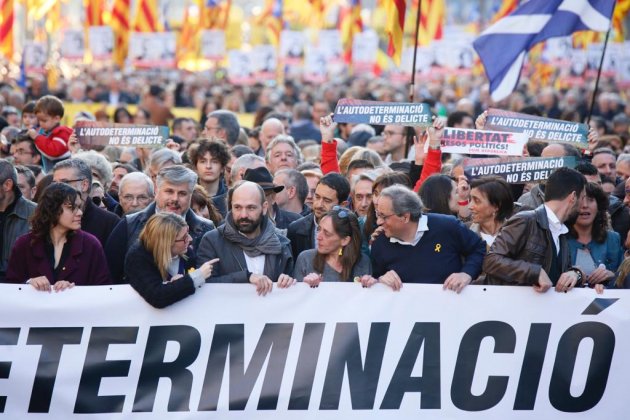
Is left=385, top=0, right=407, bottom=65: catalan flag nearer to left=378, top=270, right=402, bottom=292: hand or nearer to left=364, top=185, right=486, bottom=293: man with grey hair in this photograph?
left=364, top=185, right=486, bottom=293: man with grey hair

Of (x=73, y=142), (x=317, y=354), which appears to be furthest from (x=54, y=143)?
(x=317, y=354)

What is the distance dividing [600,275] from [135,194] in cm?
327

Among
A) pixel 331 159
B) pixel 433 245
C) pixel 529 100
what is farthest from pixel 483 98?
pixel 433 245

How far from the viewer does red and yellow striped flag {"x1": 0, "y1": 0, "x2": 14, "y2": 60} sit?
2327 centimetres

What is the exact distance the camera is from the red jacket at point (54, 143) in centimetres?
1123

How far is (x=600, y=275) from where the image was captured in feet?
24.2

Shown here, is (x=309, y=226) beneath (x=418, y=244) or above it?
beneath

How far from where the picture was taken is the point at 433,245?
24.2ft

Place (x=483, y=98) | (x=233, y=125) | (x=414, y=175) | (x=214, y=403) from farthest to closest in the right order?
(x=483, y=98) < (x=233, y=125) < (x=414, y=175) < (x=214, y=403)

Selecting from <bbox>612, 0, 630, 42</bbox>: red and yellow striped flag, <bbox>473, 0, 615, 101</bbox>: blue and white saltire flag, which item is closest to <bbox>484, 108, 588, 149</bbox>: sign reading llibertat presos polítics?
<bbox>473, 0, 615, 101</bbox>: blue and white saltire flag

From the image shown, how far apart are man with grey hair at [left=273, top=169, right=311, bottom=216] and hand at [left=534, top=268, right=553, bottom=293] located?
2.63m

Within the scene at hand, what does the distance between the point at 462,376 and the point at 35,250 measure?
8.15ft

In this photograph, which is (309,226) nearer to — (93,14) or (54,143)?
(54,143)

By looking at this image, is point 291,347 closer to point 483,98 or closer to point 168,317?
point 168,317
